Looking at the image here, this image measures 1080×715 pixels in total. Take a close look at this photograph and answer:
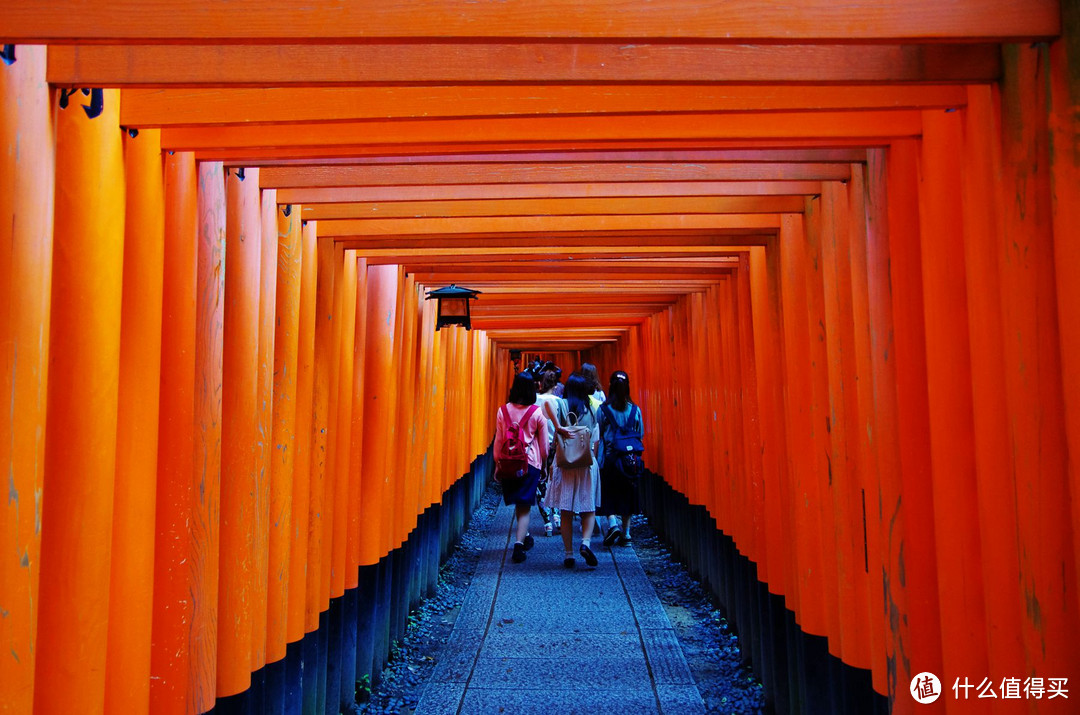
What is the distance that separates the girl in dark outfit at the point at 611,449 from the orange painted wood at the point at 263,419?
5715 mm

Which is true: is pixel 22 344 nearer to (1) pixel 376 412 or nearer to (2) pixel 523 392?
(1) pixel 376 412

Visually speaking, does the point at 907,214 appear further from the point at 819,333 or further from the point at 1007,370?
the point at 819,333

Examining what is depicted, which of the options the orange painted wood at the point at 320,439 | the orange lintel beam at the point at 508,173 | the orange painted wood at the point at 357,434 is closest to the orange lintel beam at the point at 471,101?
the orange lintel beam at the point at 508,173

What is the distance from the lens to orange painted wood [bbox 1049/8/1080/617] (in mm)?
1819

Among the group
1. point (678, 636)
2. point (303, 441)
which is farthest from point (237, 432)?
point (678, 636)

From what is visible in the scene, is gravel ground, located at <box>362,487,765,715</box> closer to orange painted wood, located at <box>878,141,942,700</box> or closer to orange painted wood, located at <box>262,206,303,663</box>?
orange painted wood, located at <box>262,206,303,663</box>

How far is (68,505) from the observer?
208cm

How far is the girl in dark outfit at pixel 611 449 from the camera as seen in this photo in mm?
8914

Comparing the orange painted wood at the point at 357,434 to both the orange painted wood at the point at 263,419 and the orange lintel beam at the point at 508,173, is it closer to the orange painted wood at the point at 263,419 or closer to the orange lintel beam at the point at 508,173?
the orange painted wood at the point at 263,419

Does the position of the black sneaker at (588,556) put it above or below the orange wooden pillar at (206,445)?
below

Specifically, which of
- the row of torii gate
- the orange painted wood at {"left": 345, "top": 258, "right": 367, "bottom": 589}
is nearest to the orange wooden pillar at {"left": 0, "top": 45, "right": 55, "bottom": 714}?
the row of torii gate

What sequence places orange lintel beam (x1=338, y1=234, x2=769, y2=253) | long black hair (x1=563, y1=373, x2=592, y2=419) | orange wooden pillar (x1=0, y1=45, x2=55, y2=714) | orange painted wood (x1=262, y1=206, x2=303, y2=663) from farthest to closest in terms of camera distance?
long black hair (x1=563, y1=373, x2=592, y2=419), orange lintel beam (x1=338, y1=234, x2=769, y2=253), orange painted wood (x1=262, y1=206, x2=303, y2=663), orange wooden pillar (x1=0, y1=45, x2=55, y2=714)

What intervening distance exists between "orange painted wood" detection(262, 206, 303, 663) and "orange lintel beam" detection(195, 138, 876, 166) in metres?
0.74

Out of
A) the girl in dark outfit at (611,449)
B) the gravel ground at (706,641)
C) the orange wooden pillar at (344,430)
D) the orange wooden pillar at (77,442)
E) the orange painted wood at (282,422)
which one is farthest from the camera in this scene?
the girl in dark outfit at (611,449)
